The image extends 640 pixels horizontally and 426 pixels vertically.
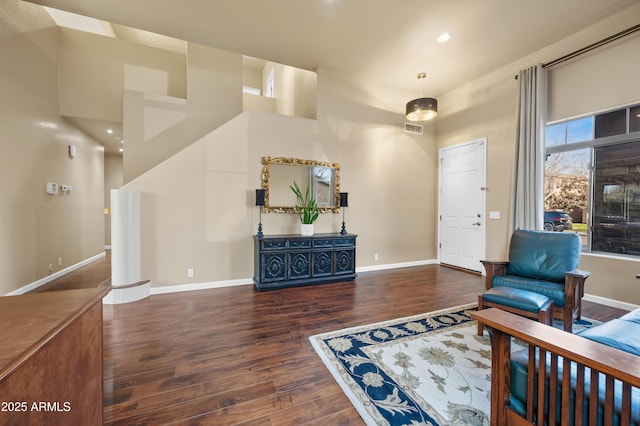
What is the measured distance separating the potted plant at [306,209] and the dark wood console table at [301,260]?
0.19m

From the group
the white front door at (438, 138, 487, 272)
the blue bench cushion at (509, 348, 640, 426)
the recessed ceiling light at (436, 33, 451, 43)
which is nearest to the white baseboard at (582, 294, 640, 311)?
the white front door at (438, 138, 487, 272)

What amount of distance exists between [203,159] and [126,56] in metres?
3.18

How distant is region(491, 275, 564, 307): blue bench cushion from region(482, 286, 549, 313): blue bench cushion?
0.16 metres

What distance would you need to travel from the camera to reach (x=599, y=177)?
11.2ft

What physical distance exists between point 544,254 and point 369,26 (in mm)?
3614

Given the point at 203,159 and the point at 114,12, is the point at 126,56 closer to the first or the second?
the point at 114,12

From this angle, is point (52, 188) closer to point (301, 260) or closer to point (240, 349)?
point (301, 260)

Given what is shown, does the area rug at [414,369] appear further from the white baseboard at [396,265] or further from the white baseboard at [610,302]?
the white baseboard at [396,265]

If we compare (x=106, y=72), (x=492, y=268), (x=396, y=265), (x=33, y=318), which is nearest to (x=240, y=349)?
(x=33, y=318)

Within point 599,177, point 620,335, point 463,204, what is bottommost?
point 620,335

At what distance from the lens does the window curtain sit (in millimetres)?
3723

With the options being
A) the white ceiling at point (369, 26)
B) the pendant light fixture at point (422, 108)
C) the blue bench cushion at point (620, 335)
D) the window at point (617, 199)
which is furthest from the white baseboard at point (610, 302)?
the white ceiling at point (369, 26)

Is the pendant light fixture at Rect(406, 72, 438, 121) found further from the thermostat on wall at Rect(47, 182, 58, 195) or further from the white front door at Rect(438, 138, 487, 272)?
the thermostat on wall at Rect(47, 182, 58, 195)

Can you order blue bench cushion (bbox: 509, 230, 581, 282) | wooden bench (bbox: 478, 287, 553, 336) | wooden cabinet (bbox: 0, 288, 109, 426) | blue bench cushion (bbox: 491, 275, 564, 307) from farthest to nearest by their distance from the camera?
1. blue bench cushion (bbox: 509, 230, 581, 282)
2. blue bench cushion (bbox: 491, 275, 564, 307)
3. wooden bench (bbox: 478, 287, 553, 336)
4. wooden cabinet (bbox: 0, 288, 109, 426)
